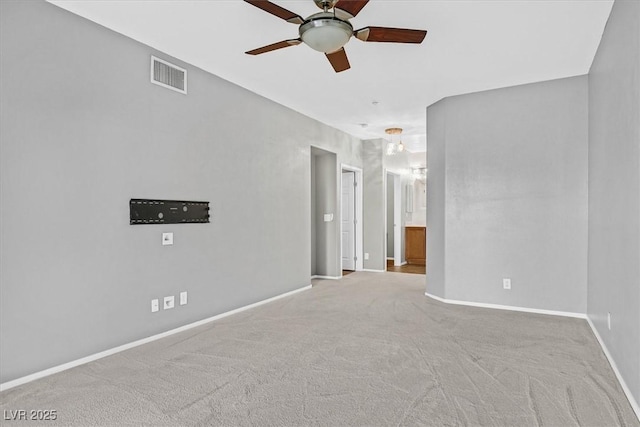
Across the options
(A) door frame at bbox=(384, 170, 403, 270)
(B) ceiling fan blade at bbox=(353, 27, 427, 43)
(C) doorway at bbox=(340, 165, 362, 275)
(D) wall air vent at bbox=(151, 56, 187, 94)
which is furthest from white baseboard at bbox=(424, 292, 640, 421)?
(D) wall air vent at bbox=(151, 56, 187, 94)

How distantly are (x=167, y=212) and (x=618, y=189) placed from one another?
3.58 m

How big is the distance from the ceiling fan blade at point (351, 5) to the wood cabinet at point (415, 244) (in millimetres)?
6686

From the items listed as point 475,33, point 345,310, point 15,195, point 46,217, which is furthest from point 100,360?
point 475,33

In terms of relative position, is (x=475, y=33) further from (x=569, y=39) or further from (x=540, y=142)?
(x=540, y=142)

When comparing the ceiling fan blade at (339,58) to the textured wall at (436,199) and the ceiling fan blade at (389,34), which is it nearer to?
the ceiling fan blade at (389,34)

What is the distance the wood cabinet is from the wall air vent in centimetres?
614

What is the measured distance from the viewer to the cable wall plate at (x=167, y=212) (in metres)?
3.29

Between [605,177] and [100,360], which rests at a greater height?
[605,177]

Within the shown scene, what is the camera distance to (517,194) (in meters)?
4.53

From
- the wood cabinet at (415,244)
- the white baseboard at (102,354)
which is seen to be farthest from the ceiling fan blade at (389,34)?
the wood cabinet at (415,244)

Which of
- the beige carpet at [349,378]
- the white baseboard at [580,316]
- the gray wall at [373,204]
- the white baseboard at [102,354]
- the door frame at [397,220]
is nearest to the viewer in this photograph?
the beige carpet at [349,378]

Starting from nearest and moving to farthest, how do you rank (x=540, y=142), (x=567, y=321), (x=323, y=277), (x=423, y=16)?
(x=423, y=16), (x=567, y=321), (x=540, y=142), (x=323, y=277)

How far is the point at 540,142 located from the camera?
439cm

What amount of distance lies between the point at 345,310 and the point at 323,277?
2259mm
